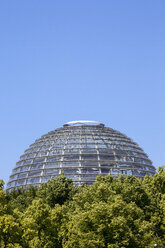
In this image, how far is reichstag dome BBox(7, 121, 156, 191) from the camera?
77.7 meters

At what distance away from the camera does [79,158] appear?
260 feet

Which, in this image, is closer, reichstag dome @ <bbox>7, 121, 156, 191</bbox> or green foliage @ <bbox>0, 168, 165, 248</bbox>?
green foliage @ <bbox>0, 168, 165, 248</bbox>

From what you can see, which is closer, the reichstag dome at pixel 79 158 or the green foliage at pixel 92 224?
the green foliage at pixel 92 224

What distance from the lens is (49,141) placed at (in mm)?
88625

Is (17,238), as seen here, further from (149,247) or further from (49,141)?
(49,141)

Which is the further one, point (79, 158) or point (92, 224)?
point (79, 158)

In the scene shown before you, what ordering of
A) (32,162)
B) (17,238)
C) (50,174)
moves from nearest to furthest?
(17,238), (50,174), (32,162)

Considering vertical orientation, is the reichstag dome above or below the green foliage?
above

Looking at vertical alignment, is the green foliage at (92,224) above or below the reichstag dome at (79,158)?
below

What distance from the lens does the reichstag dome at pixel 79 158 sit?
77.7 meters

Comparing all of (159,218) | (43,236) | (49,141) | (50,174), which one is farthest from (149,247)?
(49,141)

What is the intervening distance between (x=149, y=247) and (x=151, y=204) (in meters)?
10.5

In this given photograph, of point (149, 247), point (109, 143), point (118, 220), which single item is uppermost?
point (109, 143)

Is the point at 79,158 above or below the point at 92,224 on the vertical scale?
above
